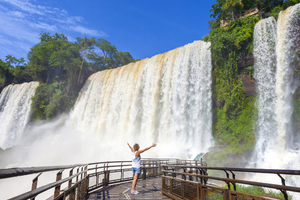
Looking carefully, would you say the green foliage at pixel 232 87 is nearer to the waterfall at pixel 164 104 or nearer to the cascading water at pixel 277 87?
the waterfall at pixel 164 104

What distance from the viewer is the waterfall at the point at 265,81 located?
15047 mm

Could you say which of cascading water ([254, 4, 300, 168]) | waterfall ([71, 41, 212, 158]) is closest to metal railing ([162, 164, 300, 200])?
cascading water ([254, 4, 300, 168])

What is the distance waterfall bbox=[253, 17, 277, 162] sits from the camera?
592 inches

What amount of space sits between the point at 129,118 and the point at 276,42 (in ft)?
56.1

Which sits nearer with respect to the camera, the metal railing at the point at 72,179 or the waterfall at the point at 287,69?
the metal railing at the point at 72,179

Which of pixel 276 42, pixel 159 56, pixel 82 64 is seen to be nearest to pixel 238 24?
pixel 276 42

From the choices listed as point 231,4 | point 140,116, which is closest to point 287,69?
point 231,4

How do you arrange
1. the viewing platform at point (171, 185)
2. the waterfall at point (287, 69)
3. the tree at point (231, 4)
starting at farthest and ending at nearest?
the tree at point (231, 4), the waterfall at point (287, 69), the viewing platform at point (171, 185)

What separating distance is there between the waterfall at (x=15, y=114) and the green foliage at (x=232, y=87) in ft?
113

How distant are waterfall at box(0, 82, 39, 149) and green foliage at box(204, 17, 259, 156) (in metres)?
34.4

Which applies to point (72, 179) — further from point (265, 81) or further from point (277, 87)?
point (265, 81)

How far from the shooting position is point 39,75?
4209 cm

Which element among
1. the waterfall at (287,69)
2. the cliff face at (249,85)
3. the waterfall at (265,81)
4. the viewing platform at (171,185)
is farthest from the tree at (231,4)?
the viewing platform at (171,185)

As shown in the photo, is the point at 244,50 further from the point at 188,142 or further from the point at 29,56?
the point at 29,56
